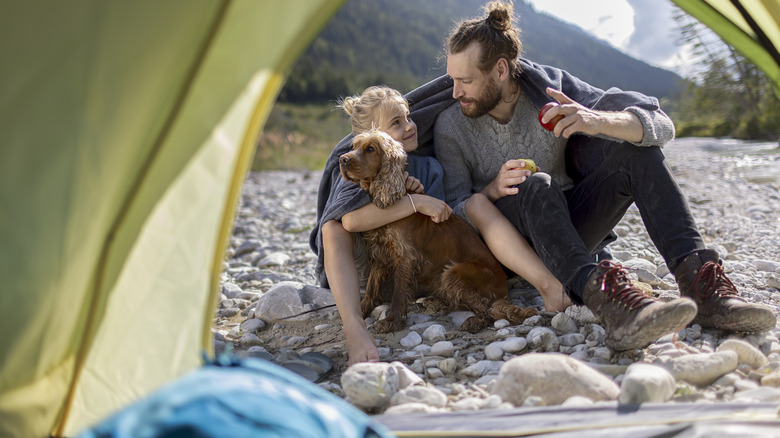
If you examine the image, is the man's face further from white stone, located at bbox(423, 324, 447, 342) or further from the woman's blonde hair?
white stone, located at bbox(423, 324, 447, 342)

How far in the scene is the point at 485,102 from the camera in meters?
3.59

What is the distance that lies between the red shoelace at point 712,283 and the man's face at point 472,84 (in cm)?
152

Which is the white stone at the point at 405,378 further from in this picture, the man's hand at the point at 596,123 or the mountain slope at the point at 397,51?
the mountain slope at the point at 397,51

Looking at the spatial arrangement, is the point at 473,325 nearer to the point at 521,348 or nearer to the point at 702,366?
the point at 521,348

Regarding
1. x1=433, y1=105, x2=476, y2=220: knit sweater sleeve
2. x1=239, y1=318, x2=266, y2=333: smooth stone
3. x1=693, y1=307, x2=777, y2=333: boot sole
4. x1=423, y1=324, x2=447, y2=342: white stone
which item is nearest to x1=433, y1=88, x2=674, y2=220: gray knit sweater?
x1=433, y1=105, x2=476, y2=220: knit sweater sleeve

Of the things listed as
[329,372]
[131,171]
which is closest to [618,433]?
[329,372]

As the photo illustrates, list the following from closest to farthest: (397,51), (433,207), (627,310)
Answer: (627,310), (433,207), (397,51)

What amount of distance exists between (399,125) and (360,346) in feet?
4.82

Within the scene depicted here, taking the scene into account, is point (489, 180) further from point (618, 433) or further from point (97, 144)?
point (97, 144)

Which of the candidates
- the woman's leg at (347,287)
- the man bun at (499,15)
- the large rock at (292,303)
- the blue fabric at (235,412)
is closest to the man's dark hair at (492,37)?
the man bun at (499,15)

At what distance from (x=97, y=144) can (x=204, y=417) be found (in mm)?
901

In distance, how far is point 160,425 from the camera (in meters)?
1.31

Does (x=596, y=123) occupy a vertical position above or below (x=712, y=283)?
above

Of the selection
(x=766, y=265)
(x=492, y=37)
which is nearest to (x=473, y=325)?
(x=492, y=37)
